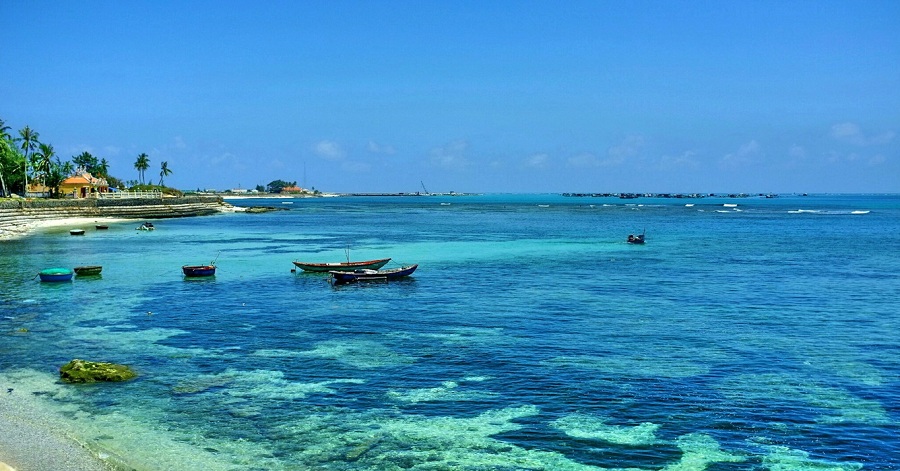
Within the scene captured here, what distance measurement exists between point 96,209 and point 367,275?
87479mm

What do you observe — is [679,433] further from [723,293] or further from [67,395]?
[723,293]

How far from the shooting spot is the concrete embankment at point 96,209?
9312 centimetres

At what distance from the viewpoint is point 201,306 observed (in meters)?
38.4

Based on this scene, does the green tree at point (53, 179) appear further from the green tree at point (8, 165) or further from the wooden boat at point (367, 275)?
the wooden boat at point (367, 275)

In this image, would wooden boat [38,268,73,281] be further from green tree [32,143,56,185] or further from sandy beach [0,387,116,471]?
green tree [32,143,56,185]

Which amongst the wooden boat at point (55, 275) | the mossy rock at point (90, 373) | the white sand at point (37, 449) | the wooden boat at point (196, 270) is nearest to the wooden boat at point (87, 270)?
the wooden boat at point (55, 275)

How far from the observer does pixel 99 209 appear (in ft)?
382

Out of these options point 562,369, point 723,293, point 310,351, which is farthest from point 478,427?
point 723,293

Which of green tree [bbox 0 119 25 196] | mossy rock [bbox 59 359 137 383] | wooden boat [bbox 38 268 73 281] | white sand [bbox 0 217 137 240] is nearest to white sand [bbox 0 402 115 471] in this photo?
mossy rock [bbox 59 359 137 383]

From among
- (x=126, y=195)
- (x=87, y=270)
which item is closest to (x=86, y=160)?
(x=126, y=195)

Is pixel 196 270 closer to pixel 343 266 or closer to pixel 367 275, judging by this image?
pixel 343 266

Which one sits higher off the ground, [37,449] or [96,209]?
[96,209]

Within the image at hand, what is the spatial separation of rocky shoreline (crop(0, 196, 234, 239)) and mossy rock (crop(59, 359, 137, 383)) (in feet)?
214

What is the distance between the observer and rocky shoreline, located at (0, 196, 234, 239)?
90.6 metres
